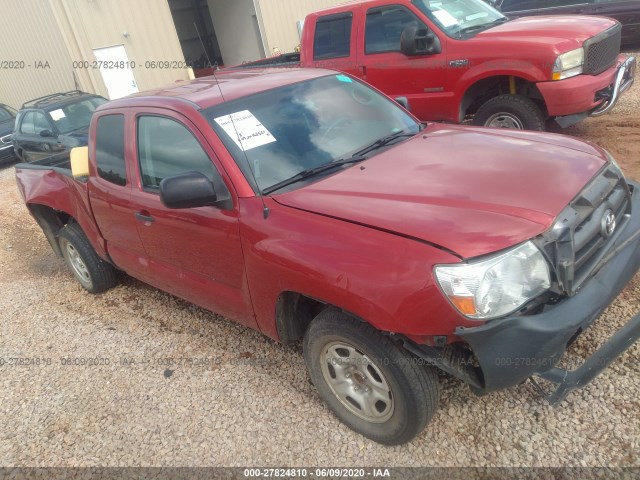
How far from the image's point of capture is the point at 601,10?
915 centimetres

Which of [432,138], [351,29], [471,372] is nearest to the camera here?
[471,372]

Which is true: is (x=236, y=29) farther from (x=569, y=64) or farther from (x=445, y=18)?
(x=569, y=64)

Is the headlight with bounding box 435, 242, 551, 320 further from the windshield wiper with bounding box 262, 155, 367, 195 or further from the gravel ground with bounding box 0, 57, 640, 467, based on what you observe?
the windshield wiper with bounding box 262, 155, 367, 195

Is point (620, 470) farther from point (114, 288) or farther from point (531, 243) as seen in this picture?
point (114, 288)

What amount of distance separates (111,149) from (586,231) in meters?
3.11

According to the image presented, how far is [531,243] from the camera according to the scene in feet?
6.31

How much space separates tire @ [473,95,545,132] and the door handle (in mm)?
4062

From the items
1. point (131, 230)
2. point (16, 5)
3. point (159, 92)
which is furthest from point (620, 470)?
point (16, 5)

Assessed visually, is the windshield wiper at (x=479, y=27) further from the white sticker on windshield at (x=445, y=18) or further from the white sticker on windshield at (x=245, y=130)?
the white sticker on windshield at (x=245, y=130)

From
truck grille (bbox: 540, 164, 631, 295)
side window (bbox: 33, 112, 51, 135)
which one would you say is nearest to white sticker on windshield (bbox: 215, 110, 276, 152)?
truck grille (bbox: 540, 164, 631, 295)

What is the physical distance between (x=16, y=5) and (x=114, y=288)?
43.5ft

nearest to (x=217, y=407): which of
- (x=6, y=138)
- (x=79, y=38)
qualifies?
(x=6, y=138)

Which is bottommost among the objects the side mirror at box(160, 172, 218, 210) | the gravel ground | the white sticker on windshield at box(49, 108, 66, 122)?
the gravel ground

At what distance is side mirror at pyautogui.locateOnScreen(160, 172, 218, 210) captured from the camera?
2.41 m
